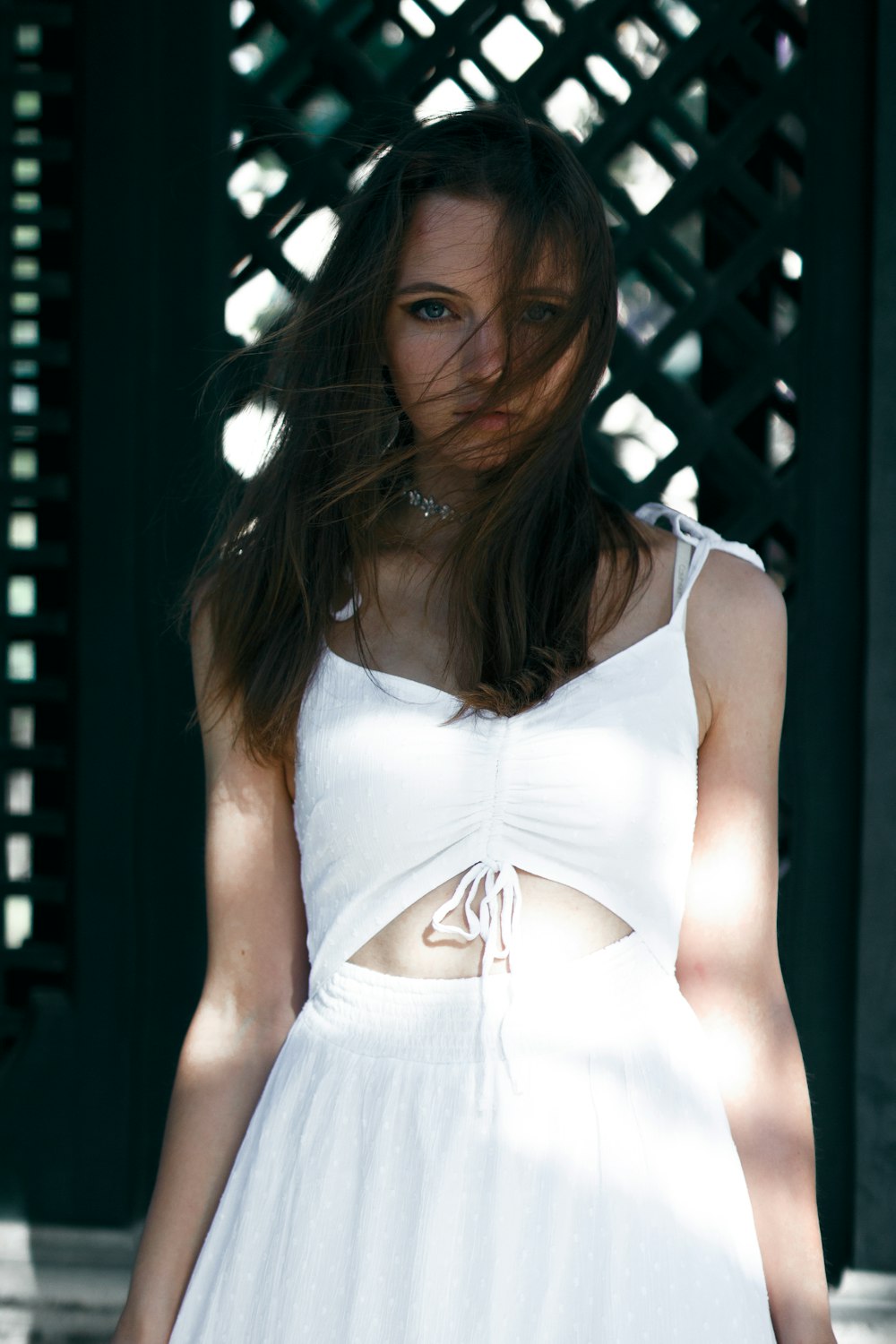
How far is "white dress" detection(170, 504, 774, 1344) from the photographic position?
1.15m

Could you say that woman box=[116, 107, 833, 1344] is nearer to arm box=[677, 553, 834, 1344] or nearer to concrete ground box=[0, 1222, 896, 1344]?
arm box=[677, 553, 834, 1344]

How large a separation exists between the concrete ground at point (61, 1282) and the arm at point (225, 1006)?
0.88 m

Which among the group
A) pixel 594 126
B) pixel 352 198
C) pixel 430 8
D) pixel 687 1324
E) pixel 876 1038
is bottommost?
pixel 876 1038

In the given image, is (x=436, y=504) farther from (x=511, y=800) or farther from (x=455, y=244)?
(x=511, y=800)

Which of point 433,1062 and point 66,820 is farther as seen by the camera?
point 66,820

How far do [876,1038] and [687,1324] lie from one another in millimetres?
954

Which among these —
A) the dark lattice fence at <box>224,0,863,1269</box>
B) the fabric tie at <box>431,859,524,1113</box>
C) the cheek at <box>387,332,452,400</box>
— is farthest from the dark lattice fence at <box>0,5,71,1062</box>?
the fabric tie at <box>431,859,524,1113</box>

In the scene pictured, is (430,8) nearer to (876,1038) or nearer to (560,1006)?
(560,1006)

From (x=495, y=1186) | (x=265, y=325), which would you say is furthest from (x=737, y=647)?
(x=265, y=325)

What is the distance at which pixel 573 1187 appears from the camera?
117 cm

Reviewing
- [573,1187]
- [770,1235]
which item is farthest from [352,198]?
[770,1235]

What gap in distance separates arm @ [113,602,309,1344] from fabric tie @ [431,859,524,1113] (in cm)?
27

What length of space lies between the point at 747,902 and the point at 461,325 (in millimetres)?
697

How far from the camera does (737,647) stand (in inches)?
51.6
